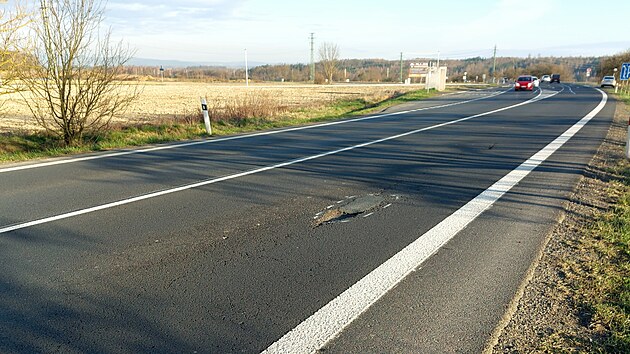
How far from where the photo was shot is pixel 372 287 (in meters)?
3.62

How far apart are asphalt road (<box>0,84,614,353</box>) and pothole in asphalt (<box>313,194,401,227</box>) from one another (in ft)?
0.14

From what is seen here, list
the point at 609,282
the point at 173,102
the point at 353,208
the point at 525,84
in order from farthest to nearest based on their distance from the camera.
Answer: the point at 525,84, the point at 173,102, the point at 353,208, the point at 609,282

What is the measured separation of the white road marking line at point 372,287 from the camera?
9.58 ft

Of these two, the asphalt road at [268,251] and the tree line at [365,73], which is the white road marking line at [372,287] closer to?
the asphalt road at [268,251]

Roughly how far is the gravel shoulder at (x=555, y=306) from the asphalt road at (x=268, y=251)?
0.12 metres

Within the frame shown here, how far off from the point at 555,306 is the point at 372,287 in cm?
141

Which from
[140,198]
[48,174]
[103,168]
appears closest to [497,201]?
[140,198]

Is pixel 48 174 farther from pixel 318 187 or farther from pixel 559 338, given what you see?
pixel 559 338

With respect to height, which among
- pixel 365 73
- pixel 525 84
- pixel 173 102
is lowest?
pixel 173 102

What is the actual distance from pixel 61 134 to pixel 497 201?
1113 centimetres

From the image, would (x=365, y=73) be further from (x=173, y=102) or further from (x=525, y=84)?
(x=173, y=102)

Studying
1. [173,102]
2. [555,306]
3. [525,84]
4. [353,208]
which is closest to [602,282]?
[555,306]

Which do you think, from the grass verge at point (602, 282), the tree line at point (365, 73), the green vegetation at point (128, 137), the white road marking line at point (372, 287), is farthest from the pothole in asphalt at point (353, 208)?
the tree line at point (365, 73)

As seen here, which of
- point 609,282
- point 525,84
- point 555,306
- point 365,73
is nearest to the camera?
point 555,306
